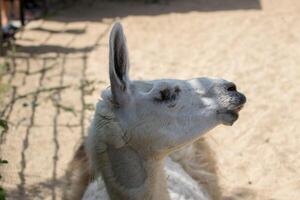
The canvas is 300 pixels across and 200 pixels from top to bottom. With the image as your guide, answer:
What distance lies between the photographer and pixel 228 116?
8.51ft

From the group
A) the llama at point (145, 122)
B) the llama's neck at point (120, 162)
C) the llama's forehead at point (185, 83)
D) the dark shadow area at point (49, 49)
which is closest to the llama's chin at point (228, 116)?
the llama at point (145, 122)

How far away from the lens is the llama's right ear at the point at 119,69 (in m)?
2.54

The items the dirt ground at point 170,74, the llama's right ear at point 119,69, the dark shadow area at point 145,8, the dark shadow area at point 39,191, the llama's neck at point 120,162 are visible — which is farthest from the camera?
the dark shadow area at point 145,8

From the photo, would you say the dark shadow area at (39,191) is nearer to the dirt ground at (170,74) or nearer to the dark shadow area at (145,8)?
the dirt ground at (170,74)

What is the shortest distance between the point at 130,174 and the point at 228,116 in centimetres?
51

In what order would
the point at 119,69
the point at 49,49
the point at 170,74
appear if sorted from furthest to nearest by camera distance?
the point at 49,49 < the point at 170,74 < the point at 119,69

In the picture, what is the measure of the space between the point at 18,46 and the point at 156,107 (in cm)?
648

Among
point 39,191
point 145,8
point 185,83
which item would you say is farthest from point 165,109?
point 145,8

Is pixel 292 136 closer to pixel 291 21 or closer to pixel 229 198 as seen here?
pixel 229 198

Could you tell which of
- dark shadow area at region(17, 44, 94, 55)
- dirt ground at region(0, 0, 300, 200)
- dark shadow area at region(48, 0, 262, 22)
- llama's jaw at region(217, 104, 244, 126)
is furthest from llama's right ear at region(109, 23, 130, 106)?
dark shadow area at region(48, 0, 262, 22)

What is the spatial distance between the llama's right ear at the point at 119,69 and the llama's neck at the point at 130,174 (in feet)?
0.78

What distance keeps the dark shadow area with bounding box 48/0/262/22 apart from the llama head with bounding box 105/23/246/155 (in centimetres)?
735

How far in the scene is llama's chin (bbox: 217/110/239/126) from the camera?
2588 mm

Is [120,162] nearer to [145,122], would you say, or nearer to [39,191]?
[145,122]
